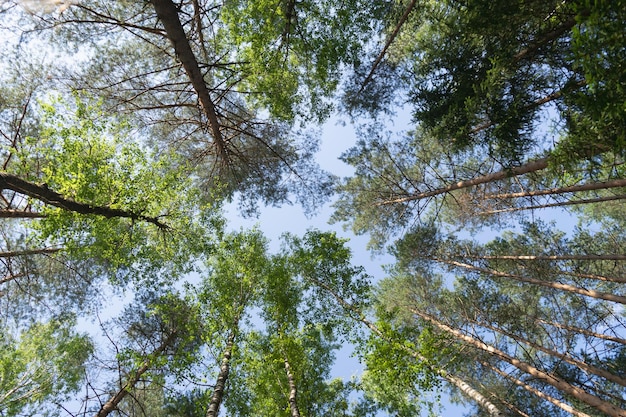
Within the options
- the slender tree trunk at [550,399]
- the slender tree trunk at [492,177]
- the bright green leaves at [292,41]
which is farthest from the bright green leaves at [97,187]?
the slender tree trunk at [550,399]

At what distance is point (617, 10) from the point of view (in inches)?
126

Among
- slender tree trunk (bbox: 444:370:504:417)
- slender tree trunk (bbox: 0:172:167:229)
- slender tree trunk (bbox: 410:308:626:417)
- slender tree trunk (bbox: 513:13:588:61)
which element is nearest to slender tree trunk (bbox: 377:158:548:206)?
slender tree trunk (bbox: 513:13:588:61)

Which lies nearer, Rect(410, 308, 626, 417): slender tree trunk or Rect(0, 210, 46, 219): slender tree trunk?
Rect(410, 308, 626, 417): slender tree trunk

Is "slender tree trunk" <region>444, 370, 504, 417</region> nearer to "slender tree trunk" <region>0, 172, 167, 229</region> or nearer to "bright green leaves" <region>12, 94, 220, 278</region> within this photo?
"bright green leaves" <region>12, 94, 220, 278</region>

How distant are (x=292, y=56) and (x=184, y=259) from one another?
22.1ft

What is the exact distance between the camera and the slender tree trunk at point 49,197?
17.7ft

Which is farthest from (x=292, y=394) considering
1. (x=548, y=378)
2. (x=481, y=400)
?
(x=548, y=378)

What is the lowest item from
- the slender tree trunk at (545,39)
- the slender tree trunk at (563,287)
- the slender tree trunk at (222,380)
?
the slender tree trunk at (222,380)

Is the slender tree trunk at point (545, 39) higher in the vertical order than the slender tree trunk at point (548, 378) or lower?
higher

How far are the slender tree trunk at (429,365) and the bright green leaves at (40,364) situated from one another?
8908 millimetres

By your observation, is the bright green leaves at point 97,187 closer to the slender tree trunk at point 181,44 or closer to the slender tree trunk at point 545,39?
the slender tree trunk at point 181,44

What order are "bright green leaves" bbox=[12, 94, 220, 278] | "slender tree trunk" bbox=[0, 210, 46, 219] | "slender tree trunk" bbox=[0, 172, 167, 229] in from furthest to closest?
"slender tree trunk" bbox=[0, 210, 46, 219] < "bright green leaves" bbox=[12, 94, 220, 278] < "slender tree trunk" bbox=[0, 172, 167, 229]

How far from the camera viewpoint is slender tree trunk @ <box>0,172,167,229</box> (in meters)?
5.40

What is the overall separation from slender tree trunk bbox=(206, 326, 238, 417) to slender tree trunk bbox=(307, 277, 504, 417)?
3504 mm
